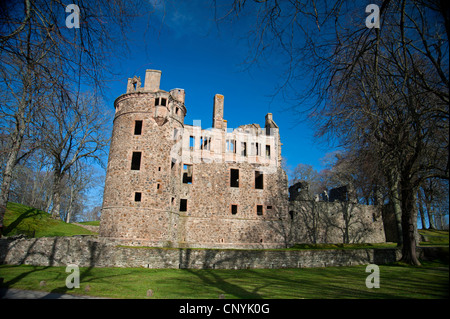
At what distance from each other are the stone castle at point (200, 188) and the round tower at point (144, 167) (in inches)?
2.7

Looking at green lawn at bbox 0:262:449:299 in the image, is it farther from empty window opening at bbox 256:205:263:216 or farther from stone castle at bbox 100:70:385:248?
empty window opening at bbox 256:205:263:216

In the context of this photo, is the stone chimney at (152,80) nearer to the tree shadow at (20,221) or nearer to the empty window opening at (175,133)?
the empty window opening at (175,133)

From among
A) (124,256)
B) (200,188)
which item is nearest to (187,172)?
(200,188)

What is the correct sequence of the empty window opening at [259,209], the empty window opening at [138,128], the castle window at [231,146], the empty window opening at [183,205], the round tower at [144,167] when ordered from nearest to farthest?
the round tower at [144,167] < the empty window opening at [138,128] < the empty window opening at [183,205] < the empty window opening at [259,209] < the castle window at [231,146]

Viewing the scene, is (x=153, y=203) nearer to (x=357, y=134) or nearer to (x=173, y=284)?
(x=173, y=284)

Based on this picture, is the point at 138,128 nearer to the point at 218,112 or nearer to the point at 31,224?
the point at 218,112

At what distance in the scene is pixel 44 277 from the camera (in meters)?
10.6

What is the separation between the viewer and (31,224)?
21.3 m

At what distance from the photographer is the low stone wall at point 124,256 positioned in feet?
45.1

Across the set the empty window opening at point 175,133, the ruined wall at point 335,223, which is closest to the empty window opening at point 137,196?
the empty window opening at point 175,133

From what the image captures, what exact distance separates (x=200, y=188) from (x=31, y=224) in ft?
46.9

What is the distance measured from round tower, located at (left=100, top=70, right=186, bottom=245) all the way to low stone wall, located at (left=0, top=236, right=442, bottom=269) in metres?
3.67

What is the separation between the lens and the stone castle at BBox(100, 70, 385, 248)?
1867 cm

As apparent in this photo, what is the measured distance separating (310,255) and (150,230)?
1082 cm
